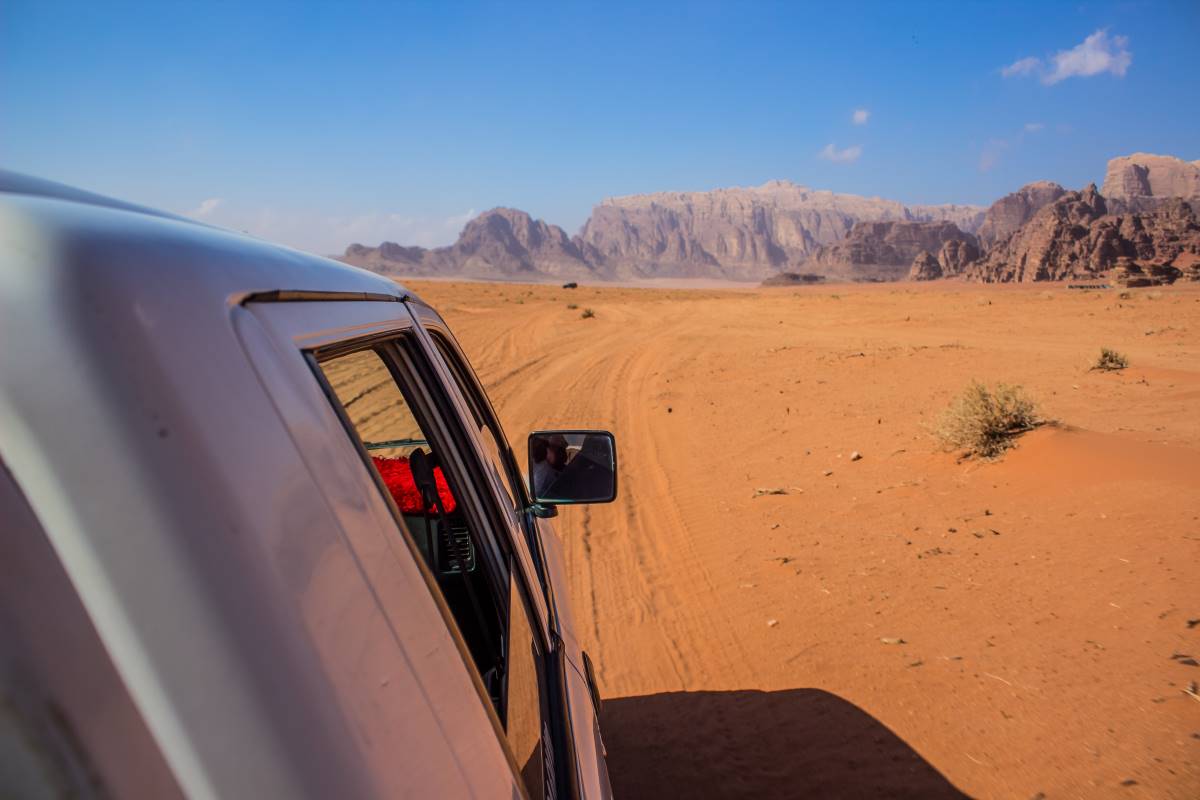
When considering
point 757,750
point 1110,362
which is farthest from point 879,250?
point 757,750

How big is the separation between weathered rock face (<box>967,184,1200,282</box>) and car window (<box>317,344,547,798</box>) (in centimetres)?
7239

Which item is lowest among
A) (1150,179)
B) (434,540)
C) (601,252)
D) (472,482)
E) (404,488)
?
(601,252)

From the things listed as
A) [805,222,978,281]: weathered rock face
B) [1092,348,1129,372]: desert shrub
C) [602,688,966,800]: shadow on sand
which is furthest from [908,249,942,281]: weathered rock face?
[602,688,966,800]: shadow on sand

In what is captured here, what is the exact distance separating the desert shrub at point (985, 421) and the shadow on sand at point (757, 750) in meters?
4.34

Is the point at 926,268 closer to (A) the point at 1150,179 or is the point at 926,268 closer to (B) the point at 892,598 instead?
(A) the point at 1150,179

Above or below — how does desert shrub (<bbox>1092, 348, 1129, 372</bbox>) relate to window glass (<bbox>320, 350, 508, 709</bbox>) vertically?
below

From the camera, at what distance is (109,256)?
64cm

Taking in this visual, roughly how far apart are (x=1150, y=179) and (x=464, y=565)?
175 meters

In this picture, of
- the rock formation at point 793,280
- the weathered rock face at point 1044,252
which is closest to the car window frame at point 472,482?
the weathered rock face at point 1044,252

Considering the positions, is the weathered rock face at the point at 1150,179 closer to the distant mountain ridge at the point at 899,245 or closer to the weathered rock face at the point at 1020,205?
the distant mountain ridge at the point at 899,245

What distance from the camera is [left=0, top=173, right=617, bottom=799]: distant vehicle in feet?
1.80

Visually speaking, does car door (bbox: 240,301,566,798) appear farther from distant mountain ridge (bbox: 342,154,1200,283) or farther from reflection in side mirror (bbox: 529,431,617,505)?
distant mountain ridge (bbox: 342,154,1200,283)

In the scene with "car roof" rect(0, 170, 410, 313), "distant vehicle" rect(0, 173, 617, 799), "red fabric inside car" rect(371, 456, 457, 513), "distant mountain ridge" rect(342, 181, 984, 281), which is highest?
"car roof" rect(0, 170, 410, 313)

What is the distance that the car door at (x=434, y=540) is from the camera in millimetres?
792
